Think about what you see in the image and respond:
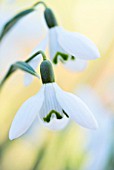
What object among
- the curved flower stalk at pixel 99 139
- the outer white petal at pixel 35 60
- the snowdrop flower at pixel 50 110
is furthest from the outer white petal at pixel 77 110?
the curved flower stalk at pixel 99 139

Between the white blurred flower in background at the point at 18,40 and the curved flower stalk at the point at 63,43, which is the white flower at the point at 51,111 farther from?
the white blurred flower in background at the point at 18,40

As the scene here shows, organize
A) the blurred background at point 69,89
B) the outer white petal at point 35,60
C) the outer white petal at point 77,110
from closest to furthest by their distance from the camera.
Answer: the outer white petal at point 77,110 → the outer white petal at point 35,60 → the blurred background at point 69,89

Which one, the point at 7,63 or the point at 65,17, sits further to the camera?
the point at 65,17

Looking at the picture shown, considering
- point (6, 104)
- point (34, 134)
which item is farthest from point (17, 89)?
point (34, 134)

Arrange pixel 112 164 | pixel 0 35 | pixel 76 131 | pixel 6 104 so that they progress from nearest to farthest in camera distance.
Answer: pixel 0 35
pixel 112 164
pixel 76 131
pixel 6 104

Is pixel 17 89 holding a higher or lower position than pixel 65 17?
lower

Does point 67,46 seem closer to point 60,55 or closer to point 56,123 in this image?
point 60,55

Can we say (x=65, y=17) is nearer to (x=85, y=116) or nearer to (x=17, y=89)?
(x=17, y=89)

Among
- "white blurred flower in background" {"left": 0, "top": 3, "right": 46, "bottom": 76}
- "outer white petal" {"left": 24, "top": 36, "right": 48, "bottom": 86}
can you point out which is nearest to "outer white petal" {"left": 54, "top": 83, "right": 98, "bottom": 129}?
"outer white petal" {"left": 24, "top": 36, "right": 48, "bottom": 86}
